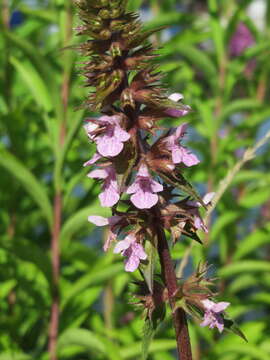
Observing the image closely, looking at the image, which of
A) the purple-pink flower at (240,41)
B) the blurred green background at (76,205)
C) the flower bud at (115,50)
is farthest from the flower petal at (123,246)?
the purple-pink flower at (240,41)

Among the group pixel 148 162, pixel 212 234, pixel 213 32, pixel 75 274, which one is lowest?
pixel 75 274

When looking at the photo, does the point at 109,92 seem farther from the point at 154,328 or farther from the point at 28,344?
the point at 28,344

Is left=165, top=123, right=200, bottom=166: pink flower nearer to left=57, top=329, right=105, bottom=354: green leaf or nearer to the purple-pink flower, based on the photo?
left=57, top=329, right=105, bottom=354: green leaf

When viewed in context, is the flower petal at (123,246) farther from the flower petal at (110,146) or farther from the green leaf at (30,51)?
the green leaf at (30,51)

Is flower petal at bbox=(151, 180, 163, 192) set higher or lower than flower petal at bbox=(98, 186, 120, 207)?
higher

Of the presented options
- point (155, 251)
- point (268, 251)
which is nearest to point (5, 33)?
point (155, 251)

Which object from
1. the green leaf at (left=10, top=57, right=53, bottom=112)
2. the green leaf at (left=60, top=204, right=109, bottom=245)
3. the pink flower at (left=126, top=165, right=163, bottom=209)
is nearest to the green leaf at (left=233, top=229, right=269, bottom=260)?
the green leaf at (left=60, top=204, right=109, bottom=245)

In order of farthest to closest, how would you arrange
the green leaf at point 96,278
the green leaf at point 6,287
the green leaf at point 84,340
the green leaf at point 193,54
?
the green leaf at point 193,54, the green leaf at point 6,287, the green leaf at point 96,278, the green leaf at point 84,340

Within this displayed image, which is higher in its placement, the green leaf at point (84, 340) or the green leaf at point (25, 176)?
the green leaf at point (25, 176)
